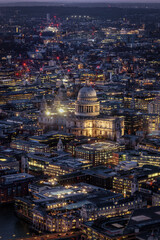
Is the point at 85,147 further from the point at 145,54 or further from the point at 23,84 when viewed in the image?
the point at 145,54

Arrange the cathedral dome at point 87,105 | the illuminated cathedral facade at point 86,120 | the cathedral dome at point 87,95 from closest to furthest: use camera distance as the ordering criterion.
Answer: the illuminated cathedral facade at point 86,120 → the cathedral dome at point 87,105 → the cathedral dome at point 87,95

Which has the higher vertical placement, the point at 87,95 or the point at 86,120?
the point at 87,95

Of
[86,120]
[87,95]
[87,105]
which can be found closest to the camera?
[86,120]

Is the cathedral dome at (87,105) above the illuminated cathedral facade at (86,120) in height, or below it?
above

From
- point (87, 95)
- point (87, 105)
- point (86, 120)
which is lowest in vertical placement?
point (86, 120)

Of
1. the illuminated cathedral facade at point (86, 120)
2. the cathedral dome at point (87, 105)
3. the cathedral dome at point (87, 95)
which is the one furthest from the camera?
the cathedral dome at point (87, 95)

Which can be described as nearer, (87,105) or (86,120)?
(86,120)

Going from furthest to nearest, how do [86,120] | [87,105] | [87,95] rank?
1. [87,95]
2. [87,105]
3. [86,120]

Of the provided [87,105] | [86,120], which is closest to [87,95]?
[87,105]

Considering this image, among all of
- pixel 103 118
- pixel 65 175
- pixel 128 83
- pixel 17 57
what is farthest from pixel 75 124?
pixel 17 57

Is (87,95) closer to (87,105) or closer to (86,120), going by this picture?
(87,105)

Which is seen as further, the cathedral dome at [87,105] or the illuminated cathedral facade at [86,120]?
the cathedral dome at [87,105]
